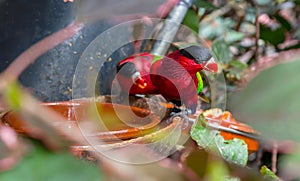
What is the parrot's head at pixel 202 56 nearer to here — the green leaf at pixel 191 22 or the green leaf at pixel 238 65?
the green leaf at pixel 191 22

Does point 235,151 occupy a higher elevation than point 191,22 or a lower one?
lower

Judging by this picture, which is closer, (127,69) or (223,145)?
(223,145)

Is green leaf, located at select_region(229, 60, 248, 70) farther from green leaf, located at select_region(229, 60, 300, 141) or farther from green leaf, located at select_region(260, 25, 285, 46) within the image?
green leaf, located at select_region(229, 60, 300, 141)

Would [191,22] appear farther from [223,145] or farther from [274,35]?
[223,145]

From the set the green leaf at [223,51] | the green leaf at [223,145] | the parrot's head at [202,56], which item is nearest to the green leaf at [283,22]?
the green leaf at [223,51]

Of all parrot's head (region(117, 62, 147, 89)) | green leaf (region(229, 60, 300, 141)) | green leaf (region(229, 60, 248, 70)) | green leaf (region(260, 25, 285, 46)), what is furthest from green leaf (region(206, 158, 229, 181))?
green leaf (region(260, 25, 285, 46))

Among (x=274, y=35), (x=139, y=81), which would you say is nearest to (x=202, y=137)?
(x=139, y=81)
